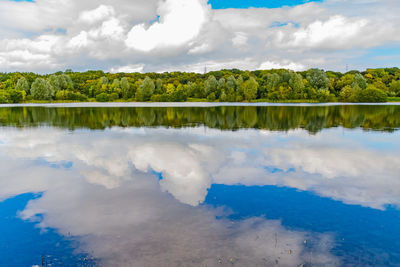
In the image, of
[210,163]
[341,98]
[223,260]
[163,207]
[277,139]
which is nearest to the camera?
[223,260]

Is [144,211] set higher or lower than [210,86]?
lower

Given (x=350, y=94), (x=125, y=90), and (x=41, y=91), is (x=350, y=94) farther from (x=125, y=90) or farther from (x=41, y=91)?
(x=41, y=91)

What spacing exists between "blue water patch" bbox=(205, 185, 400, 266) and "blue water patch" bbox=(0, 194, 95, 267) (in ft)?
18.6

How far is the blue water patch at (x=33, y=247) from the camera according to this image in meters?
8.68

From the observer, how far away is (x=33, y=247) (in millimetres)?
9453

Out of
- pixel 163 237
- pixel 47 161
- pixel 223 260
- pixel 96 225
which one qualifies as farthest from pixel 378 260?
pixel 47 161

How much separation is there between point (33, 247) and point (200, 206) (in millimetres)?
6101

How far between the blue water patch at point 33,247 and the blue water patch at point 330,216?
5.68 meters

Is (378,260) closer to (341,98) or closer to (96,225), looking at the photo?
(96,225)

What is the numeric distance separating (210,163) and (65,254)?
11.7 meters

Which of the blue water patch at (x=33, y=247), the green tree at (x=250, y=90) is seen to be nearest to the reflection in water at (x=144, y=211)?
the blue water patch at (x=33, y=247)

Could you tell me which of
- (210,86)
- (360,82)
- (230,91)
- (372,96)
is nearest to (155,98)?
(210,86)

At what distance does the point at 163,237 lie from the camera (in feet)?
32.2

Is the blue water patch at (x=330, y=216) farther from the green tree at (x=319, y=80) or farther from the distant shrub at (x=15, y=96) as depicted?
the green tree at (x=319, y=80)
